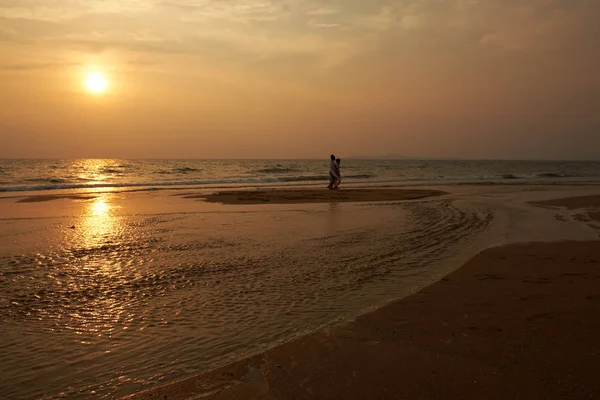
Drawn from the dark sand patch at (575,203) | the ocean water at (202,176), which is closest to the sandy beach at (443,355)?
the dark sand patch at (575,203)

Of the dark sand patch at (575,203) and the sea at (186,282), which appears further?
the dark sand patch at (575,203)

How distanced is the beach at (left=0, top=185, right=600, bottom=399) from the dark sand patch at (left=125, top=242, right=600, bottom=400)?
0.07ft

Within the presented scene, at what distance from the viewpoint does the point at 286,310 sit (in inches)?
243

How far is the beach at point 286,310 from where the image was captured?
428 centimetres

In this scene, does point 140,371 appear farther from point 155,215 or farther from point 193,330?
point 155,215

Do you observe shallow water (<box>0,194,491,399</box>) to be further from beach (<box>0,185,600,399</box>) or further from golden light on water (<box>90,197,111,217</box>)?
golden light on water (<box>90,197,111,217</box>)

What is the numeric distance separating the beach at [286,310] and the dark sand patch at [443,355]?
0.02 m

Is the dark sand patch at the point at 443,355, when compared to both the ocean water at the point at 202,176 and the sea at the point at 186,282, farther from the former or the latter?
the ocean water at the point at 202,176

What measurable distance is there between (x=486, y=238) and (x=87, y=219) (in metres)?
11.9

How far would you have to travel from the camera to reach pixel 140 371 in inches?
175

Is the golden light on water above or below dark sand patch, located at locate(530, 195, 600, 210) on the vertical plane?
below

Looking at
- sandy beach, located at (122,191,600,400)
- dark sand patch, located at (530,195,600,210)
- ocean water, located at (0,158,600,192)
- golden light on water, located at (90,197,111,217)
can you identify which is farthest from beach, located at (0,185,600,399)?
ocean water, located at (0,158,600,192)

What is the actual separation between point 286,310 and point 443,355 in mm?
2169

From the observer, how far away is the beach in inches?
168
